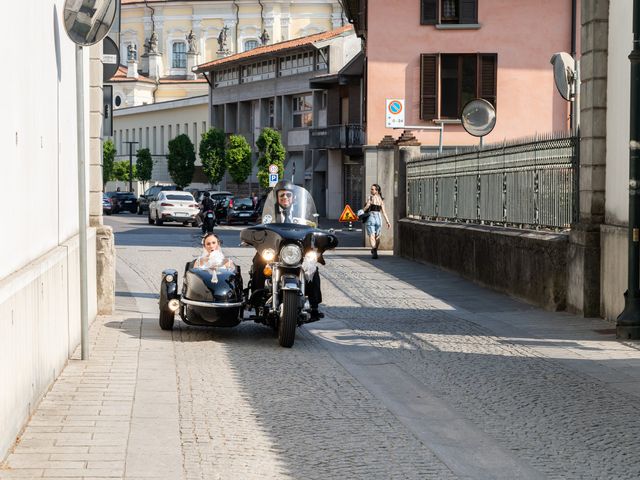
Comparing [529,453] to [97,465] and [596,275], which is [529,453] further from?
[596,275]

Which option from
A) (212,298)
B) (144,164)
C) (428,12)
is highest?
(428,12)

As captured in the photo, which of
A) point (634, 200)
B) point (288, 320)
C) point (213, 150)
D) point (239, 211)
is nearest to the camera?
point (288, 320)

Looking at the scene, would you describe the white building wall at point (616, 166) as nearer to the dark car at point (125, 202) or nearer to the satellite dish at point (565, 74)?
the satellite dish at point (565, 74)

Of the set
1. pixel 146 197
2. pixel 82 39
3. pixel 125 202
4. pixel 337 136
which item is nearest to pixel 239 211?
pixel 337 136

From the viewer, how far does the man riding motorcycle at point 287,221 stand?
552 inches

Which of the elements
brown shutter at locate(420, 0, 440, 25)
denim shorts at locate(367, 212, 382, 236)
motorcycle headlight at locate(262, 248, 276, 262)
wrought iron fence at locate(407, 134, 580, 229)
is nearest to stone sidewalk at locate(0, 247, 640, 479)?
motorcycle headlight at locate(262, 248, 276, 262)

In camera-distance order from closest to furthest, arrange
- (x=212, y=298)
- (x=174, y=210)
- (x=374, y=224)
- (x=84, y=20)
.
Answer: (x=84, y=20) → (x=212, y=298) → (x=374, y=224) → (x=174, y=210)

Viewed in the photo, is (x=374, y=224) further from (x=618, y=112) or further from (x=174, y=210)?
(x=174, y=210)

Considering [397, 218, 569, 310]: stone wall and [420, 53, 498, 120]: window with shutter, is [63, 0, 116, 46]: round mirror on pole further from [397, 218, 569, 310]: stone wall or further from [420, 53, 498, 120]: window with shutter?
[420, 53, 498, 120]: window with shutter

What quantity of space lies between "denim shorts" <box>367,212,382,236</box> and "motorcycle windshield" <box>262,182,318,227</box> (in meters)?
15.6

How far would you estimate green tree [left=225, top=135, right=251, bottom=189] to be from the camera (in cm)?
8544

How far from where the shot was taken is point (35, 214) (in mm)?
9914

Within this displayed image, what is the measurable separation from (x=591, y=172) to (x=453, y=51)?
24.3m

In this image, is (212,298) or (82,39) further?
(212,298)
